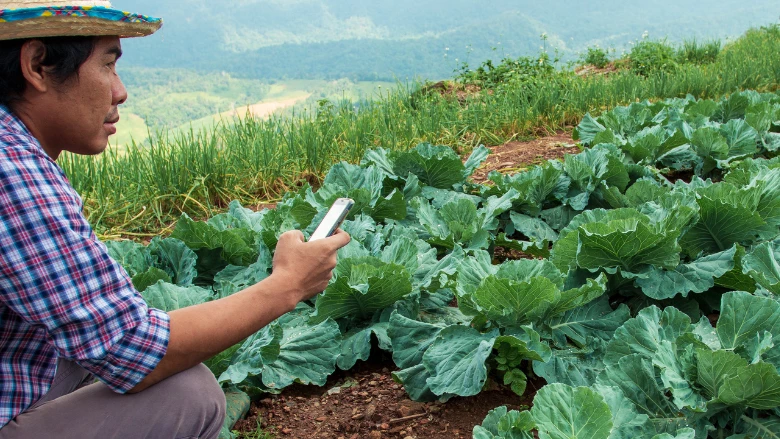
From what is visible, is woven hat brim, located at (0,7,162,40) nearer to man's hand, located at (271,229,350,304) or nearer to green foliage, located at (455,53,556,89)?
man's hand, located at (271,229,350,304)

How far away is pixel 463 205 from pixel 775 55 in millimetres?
7056

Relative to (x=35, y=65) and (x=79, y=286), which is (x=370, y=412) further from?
(x=35, y=65)

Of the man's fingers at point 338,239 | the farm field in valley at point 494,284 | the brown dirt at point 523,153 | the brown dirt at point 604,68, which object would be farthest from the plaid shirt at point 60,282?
the brown dirt at point 604,68

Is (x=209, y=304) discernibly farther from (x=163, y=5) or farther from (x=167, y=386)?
(x=163, y=5)

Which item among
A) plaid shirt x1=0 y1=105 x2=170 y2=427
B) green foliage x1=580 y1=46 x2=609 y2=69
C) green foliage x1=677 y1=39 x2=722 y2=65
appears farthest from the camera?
green foliage x1=580 y1=46 x2=609 y2=69

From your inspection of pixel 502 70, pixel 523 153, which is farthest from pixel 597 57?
pixel 523 153

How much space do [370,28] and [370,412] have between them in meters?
142

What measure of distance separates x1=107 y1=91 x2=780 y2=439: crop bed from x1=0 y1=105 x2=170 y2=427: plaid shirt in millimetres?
796

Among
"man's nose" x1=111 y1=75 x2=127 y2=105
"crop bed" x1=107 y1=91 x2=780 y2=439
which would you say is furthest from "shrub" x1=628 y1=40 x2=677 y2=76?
"man's nose" x1=111 y1=75 x2=127 y2=105

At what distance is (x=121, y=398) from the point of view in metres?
1.37

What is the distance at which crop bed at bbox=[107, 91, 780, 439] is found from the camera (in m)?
1.63

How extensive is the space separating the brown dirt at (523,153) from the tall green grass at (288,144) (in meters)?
0.19

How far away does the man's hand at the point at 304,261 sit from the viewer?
4.77 ft

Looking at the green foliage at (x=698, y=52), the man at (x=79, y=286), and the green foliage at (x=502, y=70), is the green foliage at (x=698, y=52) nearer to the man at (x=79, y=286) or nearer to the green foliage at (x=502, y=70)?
the green foliage at (x=502, y=70)
